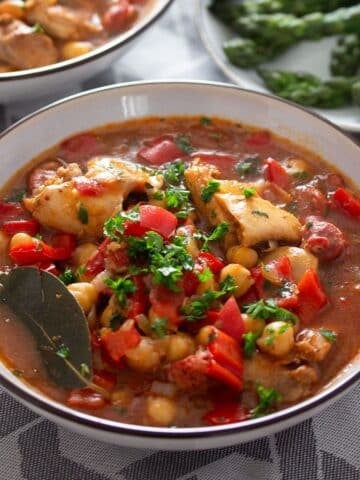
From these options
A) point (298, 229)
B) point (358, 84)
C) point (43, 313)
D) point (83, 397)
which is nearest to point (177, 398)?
point (83, 397)

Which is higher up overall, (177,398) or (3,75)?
(3,75)

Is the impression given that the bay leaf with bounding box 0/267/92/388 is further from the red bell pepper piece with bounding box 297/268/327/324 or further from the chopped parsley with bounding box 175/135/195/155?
the chopped parsley with bounding box 175/135/195/155

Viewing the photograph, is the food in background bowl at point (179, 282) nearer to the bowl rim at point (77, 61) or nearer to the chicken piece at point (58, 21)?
the bowl rim at point (77, 61)

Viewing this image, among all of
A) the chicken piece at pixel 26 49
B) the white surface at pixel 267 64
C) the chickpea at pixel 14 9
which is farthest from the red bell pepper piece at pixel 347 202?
the chickpea at pixel 14 9

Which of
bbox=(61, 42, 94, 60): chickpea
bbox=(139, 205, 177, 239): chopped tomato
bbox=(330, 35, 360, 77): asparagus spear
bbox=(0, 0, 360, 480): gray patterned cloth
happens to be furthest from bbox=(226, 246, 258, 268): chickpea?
bbox=(330, 35, 360, 77): asparagus spear

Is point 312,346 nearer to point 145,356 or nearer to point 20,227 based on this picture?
point 145,356

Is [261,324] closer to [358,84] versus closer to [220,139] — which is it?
[220,139]
